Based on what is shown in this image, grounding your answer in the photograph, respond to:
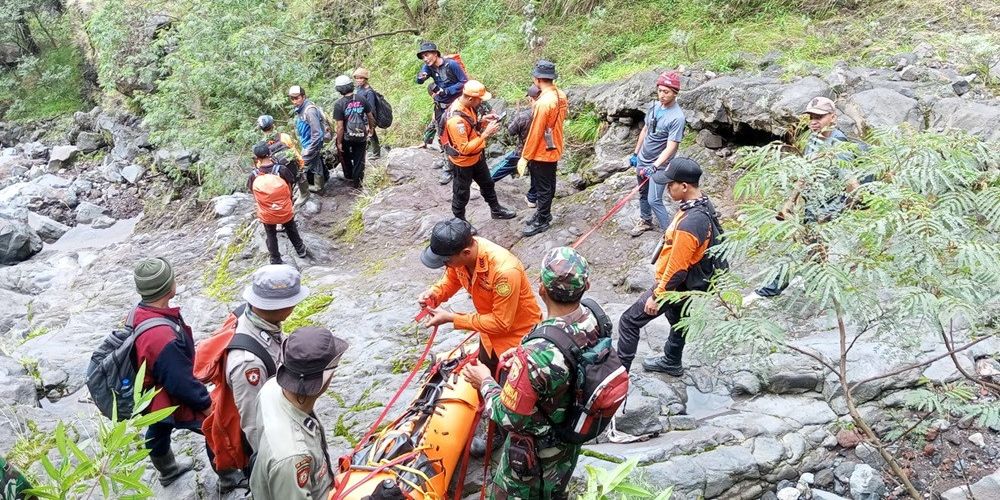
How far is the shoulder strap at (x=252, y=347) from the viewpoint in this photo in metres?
3.29

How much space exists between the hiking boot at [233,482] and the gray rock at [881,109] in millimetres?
6413

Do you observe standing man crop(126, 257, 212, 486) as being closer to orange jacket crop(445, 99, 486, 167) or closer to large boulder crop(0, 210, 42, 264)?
orange jacket crop(445, 99, 486, 167)

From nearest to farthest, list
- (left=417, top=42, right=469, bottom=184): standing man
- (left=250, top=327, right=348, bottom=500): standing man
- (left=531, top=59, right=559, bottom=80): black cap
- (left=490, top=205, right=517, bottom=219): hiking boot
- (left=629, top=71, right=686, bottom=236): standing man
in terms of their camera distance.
Answer: (left=250, top=327, right=348, bottom=500): standing man
(left=629, top=71, right=686, bottom=236): standing man
(left=531, top=59, right=559, bottom=80): black cap
(left=490, top=205, right=517, bottom=219): hiking boot
(left=417, top=42, right=469, bottom=184): standing man

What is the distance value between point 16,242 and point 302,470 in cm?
1289

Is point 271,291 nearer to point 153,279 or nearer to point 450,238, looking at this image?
point 153,279

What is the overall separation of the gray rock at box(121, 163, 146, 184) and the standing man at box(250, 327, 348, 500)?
1681 cm

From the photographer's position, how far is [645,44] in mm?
10820

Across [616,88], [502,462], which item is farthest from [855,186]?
[616,88]

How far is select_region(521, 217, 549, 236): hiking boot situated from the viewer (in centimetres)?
793

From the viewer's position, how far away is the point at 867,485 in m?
3.61

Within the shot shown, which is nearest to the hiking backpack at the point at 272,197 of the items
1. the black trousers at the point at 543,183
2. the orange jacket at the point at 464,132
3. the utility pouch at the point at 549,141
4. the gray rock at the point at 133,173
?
the orange jacket at the point at 464,132

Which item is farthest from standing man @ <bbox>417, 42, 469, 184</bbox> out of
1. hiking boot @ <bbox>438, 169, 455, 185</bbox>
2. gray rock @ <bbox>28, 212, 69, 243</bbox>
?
gray rock @ <bbox>28, 212, 69, 243</bbox>

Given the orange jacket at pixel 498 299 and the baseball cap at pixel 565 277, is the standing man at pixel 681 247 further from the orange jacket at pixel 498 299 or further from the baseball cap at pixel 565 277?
the baseball cap at pixel 565 277

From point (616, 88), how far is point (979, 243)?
7.35m
